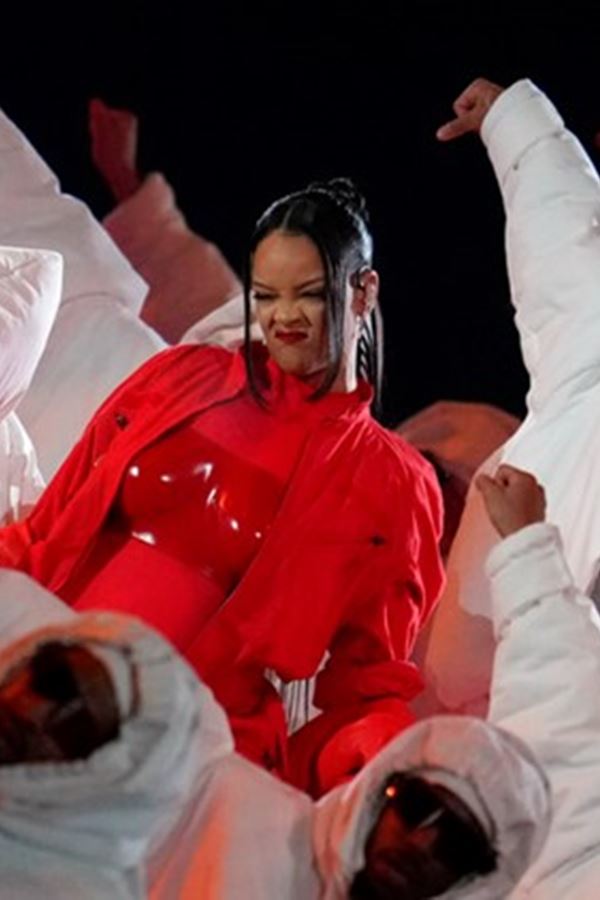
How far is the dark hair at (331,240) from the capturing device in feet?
6.30

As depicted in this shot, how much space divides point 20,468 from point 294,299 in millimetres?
547

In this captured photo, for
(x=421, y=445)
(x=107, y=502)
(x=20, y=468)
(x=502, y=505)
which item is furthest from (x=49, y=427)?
(x=502, y=505)

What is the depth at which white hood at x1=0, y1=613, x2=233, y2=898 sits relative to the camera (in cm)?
137

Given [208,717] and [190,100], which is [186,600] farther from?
[190,100]

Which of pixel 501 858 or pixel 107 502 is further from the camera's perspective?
pixel 107 502

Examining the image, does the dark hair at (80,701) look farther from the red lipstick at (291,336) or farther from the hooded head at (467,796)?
the red lipstick at (291,336)

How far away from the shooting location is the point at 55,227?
2904 mm

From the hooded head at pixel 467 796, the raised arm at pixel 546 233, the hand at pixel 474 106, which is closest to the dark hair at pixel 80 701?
the hooded head at pixel 467 796

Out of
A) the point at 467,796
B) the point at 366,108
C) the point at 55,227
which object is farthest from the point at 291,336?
the point at 366,108

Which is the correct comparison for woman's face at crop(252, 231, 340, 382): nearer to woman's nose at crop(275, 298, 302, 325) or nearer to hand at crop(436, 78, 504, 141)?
woman's nose at crop(275, 298, 302, 325)

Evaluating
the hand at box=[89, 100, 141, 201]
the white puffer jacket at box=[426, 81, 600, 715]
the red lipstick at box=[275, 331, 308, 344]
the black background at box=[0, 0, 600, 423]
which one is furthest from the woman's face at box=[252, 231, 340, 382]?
the hand at box=[89, 100, 141, 201]

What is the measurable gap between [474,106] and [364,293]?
0.38m

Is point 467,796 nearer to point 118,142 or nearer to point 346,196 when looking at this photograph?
point 346,196

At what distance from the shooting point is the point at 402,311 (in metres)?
3.20
